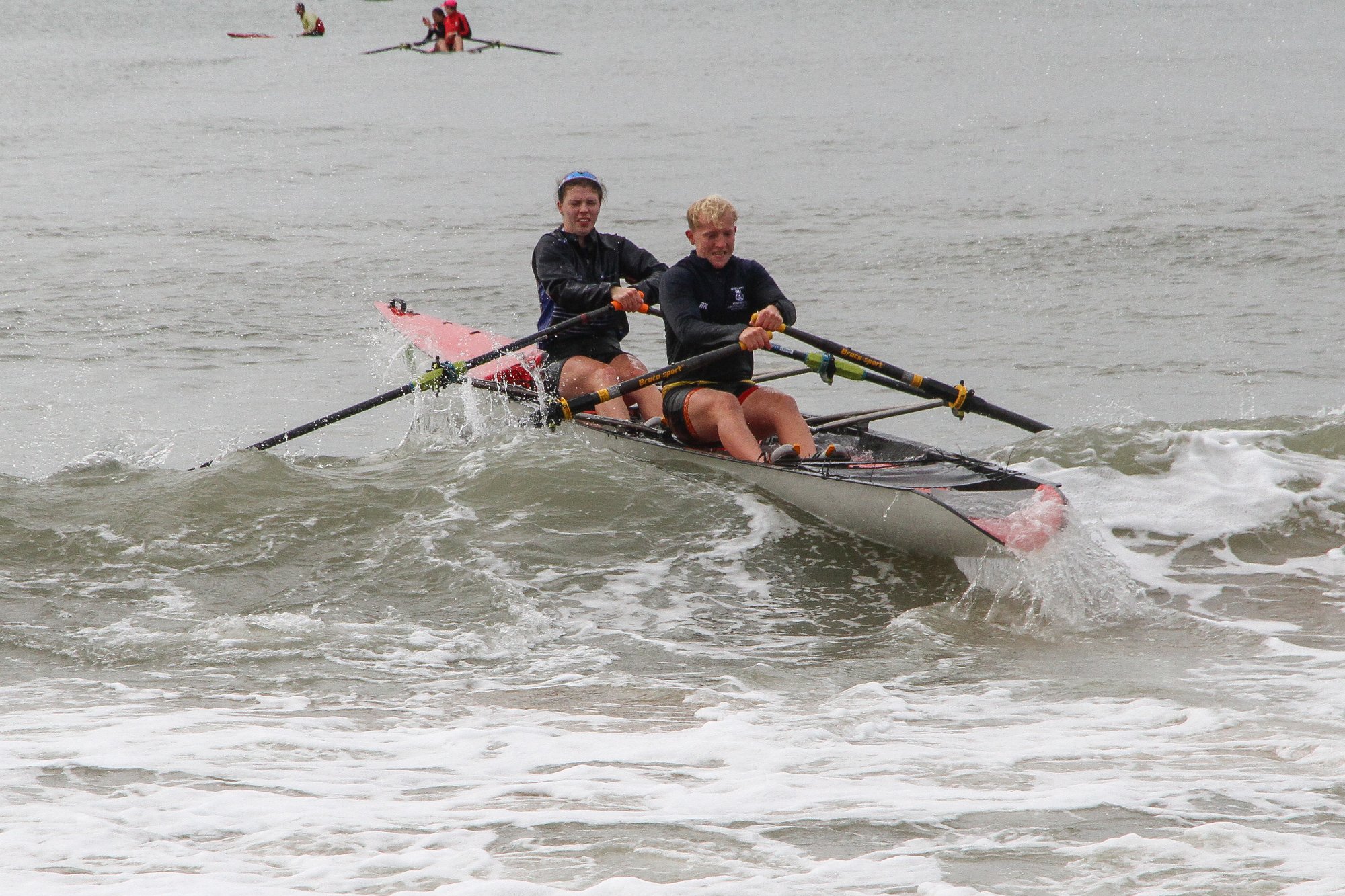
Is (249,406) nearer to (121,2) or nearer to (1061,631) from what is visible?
(1061,631)

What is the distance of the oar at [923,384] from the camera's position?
6.77 meters

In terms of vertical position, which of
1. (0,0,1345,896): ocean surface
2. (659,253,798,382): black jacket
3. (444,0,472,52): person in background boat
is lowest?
(0,0,1345,896): ocean surface

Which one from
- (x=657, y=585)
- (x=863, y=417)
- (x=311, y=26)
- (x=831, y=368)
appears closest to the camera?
(x=657, y=585)

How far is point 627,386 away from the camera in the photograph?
7102 millimetres

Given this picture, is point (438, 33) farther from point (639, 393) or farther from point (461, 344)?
point (639, 393)

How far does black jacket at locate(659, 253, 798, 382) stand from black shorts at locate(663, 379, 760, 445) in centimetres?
4

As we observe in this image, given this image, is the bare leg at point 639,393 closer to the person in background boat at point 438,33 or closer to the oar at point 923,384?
the oar at point 923,384

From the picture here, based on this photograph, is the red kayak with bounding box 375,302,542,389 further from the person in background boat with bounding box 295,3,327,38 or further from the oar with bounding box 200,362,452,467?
the person in background boat with bounding box 295,3,327,38

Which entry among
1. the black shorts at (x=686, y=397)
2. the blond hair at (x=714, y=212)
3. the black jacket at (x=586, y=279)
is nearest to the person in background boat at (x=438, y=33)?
the black jacket at (x=586, y=279)

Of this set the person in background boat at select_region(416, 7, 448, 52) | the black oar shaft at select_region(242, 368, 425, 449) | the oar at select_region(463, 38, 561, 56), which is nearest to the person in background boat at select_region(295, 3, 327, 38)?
the person in background boat at select_region(416, 7, 448, 52)

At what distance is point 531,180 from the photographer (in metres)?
20.6

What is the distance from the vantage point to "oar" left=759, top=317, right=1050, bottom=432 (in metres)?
6.77

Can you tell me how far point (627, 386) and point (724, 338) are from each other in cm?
70

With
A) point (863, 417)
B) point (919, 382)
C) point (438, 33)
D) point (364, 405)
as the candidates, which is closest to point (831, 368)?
point (919, 382)
